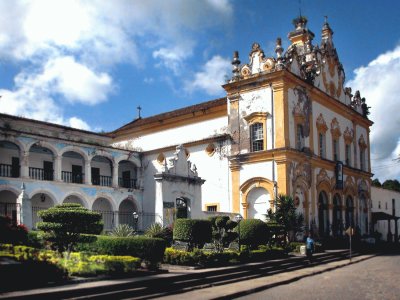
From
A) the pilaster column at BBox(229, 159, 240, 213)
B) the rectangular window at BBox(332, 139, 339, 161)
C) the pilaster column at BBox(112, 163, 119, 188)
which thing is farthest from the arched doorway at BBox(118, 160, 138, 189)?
the rectangular window at BBox(332, 139, 339, 161)

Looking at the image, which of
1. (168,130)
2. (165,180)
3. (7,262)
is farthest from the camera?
(168,130)

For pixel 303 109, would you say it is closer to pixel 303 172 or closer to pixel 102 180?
pixel 303 172

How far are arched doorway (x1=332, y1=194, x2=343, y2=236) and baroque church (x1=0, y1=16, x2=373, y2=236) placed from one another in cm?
8

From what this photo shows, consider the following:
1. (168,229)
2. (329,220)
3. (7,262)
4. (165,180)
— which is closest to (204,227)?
(168,229)

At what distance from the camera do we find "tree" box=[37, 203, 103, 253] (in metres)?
15.1

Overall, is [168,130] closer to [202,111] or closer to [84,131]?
[202,111]

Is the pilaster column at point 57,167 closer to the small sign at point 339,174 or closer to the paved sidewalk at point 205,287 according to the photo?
the paved sidewalk at point 205,287

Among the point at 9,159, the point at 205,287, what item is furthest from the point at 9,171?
the point at 205,287

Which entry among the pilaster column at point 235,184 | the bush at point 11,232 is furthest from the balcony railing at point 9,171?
the pilaster column at point 235,184

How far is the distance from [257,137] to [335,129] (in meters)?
9.37

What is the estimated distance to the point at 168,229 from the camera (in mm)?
22047

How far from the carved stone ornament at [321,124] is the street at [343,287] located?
1609cm

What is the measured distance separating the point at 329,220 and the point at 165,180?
17.0 meters

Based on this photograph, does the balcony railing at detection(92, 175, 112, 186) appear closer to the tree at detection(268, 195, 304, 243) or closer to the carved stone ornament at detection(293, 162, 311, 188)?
the tree at detection(268, 195, 304, 243)
